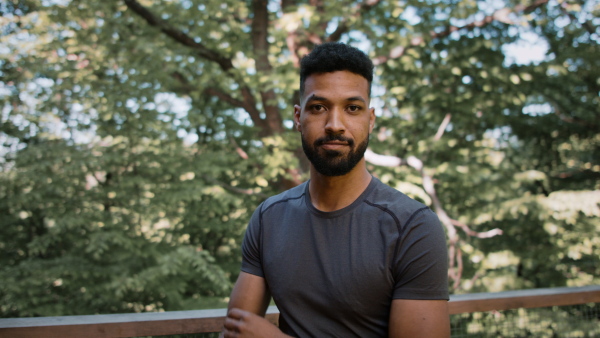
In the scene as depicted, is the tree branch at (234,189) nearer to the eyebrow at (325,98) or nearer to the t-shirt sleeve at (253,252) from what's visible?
the t-shirt sleeve at (253,252)

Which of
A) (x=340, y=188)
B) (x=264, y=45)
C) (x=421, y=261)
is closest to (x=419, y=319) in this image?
(x=421, y=261)

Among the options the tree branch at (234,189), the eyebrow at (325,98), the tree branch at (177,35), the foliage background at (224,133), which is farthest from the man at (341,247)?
the tree branch at (177,35)

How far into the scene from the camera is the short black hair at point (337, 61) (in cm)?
127

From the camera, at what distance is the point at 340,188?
1290 mm

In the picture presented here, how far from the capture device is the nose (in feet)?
4.09

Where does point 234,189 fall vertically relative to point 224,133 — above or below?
below

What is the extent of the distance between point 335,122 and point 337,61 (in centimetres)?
17

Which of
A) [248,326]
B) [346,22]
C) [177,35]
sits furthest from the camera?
[177,35]

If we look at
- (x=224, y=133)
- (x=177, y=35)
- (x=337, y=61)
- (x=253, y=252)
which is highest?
(x=177, y=35)

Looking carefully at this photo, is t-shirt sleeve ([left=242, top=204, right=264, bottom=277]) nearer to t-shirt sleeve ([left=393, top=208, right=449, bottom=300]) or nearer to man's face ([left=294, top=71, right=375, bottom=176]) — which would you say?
man's face ([left=294, top=71, right=375, bottom=176])

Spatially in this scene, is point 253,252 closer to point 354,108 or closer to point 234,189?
point 354,108

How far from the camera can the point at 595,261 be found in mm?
6586

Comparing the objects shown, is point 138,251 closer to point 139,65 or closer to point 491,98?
point 139,65

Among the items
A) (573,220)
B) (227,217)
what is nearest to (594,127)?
(573,220)
